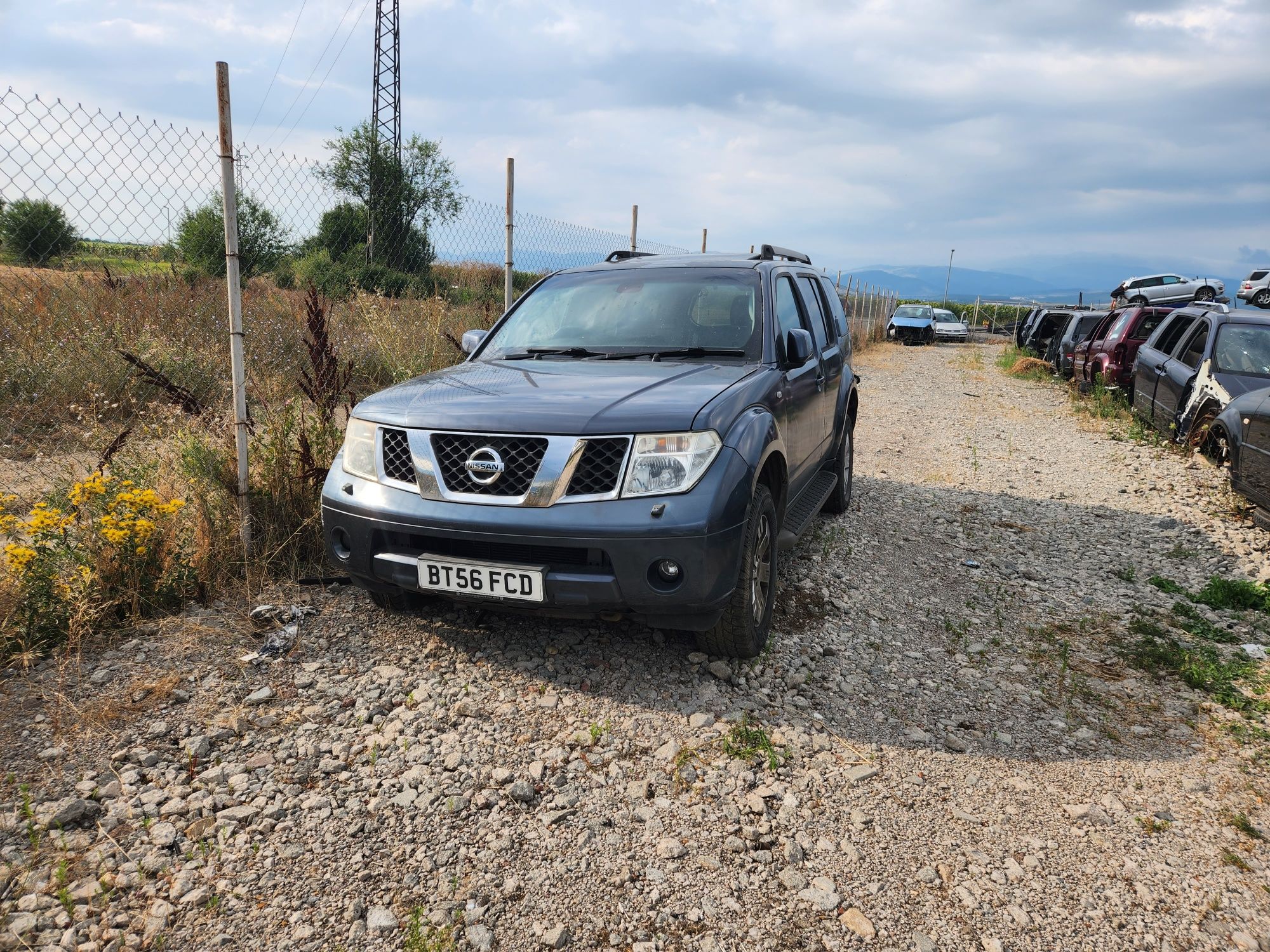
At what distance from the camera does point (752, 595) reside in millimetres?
3422

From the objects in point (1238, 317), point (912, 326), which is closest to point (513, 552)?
point (1238, 317)

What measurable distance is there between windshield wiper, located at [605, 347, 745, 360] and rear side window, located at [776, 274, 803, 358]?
0.32 metres

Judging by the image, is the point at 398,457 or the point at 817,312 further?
the point at 817,312

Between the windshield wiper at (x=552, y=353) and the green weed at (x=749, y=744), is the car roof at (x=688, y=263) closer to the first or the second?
the windshield wiper at (x=552, y=353)

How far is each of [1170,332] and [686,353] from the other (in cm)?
920

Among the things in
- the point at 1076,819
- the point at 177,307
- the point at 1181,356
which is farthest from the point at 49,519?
the point at 1181,356

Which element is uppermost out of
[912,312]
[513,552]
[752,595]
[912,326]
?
[912,312]

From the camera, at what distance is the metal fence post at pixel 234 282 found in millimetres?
4148

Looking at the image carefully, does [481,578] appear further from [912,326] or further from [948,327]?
[948,327]

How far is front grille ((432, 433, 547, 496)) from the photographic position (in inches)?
122

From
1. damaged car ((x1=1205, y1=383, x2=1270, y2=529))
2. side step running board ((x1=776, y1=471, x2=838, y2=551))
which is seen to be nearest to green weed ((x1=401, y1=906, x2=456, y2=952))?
side step running board ((x1=776, y1=471, x2=838, y2=551))

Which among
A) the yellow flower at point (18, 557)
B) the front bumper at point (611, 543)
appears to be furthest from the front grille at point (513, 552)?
the yellow flower at point (18, 557)

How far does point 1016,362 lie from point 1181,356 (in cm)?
1383

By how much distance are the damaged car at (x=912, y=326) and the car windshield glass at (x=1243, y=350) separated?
25.8 metres
